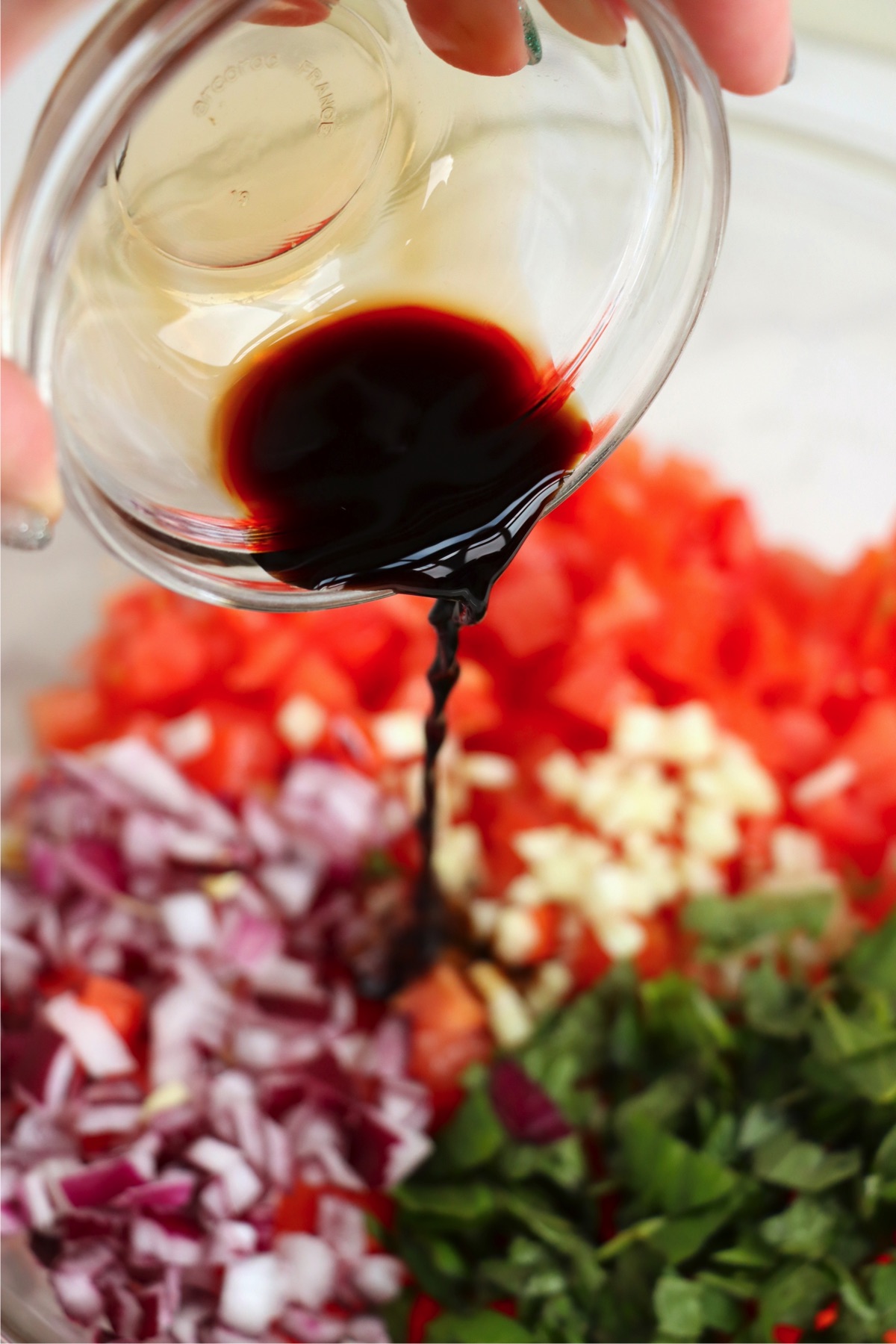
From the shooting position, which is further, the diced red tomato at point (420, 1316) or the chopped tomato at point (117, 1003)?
the chopped tomato at point (117, 1003)

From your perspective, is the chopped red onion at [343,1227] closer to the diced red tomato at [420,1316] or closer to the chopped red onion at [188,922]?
the diced red tomato at [420,1316]

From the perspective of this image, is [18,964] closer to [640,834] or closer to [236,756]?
[236,756]

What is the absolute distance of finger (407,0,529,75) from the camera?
92 centimetres

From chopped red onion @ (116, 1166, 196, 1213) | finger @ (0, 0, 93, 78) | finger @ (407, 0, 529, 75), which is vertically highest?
finger @ (407, 0, 529, 75)

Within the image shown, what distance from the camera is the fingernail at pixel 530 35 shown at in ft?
3.09

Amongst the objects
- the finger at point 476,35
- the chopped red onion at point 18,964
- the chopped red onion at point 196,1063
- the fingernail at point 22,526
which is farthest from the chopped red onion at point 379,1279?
the finger at point 476,35

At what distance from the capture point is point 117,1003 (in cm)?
130

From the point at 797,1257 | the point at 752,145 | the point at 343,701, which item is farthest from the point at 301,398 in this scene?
the point at 752,145

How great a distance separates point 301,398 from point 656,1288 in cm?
92

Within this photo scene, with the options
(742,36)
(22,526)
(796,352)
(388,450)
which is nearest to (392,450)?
(388,450)

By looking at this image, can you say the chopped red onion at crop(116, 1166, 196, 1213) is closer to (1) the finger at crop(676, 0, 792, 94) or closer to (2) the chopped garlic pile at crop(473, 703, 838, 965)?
(2) the chopped garlic pile at crop(473, 703, 838, 965)

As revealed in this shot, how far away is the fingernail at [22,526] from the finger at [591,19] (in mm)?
596

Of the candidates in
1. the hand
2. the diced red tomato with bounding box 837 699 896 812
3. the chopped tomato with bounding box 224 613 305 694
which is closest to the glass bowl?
the chopped tomato with bounding box 224 613 305 694

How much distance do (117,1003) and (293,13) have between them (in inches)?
40.8
